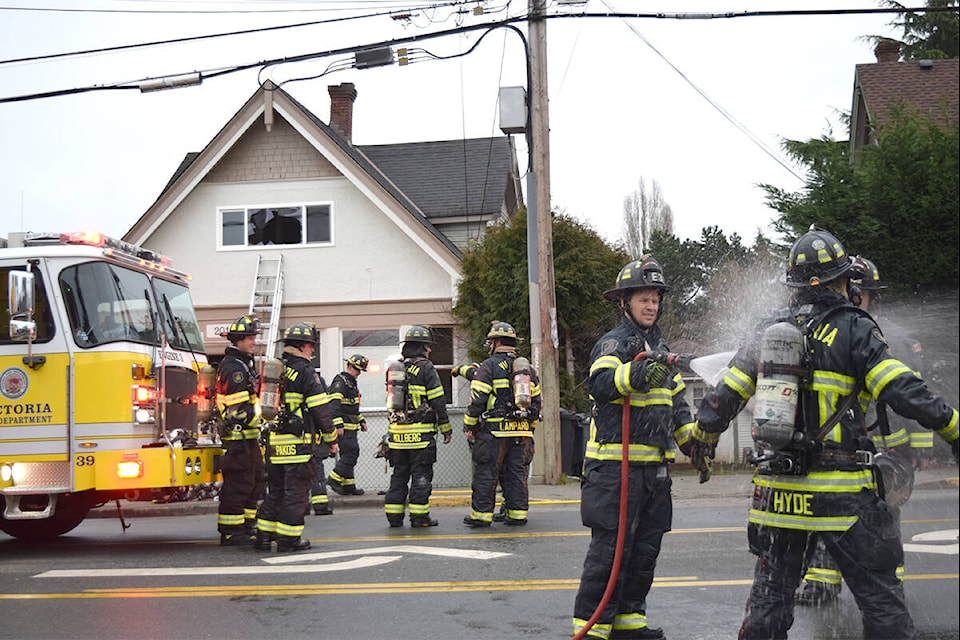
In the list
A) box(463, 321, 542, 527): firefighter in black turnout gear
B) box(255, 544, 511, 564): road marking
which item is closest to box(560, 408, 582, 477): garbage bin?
box(463, 321, 542, 527): firefighter in black turnout gear

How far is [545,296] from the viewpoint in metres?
15.0

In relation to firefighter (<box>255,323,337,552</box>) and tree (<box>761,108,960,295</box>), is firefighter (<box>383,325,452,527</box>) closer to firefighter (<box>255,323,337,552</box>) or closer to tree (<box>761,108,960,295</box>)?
firefighter (<box>255,323,337,552</box>)

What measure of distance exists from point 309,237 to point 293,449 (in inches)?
531

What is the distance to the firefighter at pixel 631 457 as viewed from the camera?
224 inches

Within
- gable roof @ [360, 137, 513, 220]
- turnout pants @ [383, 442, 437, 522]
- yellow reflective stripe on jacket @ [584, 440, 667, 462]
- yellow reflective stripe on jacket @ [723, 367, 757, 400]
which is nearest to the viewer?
yellow reflective stripe on jacket @ [723, 367, 757, 400]

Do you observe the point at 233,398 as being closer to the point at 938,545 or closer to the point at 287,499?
the point at 287,499

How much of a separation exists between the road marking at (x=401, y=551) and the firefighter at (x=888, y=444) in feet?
10.5

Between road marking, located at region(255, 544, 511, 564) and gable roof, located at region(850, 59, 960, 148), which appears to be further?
road marking, located at region(255, 544, 511, 564)

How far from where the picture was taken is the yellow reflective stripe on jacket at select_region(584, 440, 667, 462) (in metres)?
5.84

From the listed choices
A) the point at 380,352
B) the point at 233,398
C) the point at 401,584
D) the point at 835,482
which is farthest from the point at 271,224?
the point at 835,482

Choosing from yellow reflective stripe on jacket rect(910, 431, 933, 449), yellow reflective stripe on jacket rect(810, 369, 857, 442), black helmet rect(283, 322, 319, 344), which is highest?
black helmet rect(283, 322, 319, 344)

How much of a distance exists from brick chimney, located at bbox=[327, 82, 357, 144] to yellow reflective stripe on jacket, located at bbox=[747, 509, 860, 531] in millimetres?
23073

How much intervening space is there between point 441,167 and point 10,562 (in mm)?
17255

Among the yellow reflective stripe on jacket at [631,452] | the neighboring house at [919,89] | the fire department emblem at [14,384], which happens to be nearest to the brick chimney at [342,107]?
the neighboring house at [919,89]
